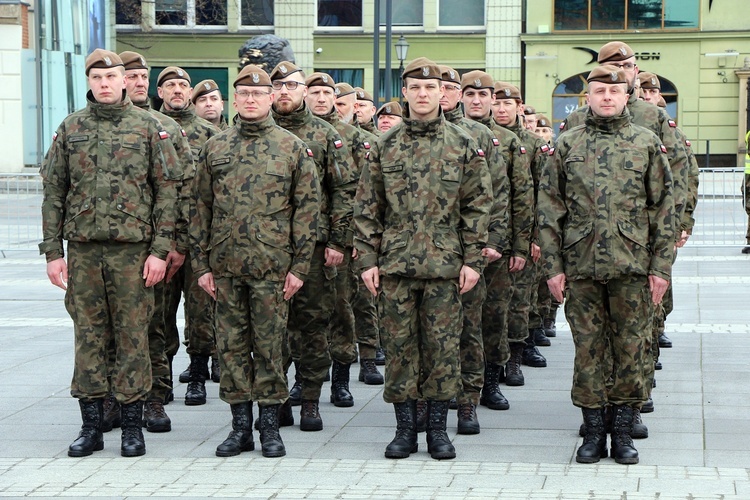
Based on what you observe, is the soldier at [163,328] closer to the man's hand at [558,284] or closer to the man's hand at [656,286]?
the man's hand at [558,284]

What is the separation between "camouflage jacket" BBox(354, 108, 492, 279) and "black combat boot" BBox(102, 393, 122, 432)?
187 cm

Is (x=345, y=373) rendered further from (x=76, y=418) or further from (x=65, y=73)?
(x=65, y=73)

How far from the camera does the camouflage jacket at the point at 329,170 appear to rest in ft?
26.8

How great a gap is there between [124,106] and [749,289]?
30.9 ft

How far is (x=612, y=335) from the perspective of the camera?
7004mm

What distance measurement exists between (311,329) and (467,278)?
1.30 m

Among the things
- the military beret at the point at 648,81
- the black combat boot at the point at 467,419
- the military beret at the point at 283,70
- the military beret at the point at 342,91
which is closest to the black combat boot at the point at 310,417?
the black combat boot at the point at 467,419

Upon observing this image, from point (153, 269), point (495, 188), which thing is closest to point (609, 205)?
point (495, 188)

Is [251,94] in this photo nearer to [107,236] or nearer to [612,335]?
[107,236]

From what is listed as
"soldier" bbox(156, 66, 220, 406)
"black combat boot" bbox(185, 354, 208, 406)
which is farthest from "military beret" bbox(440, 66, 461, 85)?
"black combat boot" bbox(185, 354, 208, 406)

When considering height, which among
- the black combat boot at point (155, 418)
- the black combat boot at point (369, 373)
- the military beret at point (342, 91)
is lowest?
the black combat boot at point (369, 373)

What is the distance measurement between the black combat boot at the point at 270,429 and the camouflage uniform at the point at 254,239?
60 millimetres

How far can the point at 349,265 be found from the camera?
9.02 meters

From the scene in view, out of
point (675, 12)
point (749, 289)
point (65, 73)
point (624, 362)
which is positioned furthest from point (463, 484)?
point (675, 12)
